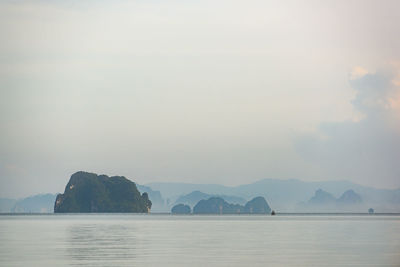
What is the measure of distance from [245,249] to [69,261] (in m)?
18.6

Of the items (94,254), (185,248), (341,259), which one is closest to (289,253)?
(341,259)

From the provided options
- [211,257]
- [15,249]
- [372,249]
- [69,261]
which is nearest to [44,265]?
[69,261]

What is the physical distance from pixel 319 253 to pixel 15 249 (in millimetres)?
27096

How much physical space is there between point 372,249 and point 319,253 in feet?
26.6

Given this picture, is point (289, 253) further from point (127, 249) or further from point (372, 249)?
point (127, 249)

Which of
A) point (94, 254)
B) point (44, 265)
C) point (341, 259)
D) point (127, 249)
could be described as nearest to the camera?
point (44, 265)

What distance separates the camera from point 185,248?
6600 centimetres

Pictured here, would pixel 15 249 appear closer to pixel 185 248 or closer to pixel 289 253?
pixel 185 248

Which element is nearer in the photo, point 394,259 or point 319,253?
point 394,259

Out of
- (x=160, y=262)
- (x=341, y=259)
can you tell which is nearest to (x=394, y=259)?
(x=341, y=259)

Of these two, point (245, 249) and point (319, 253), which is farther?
point (245, 249)

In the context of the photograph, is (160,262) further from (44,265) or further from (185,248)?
(185,248)

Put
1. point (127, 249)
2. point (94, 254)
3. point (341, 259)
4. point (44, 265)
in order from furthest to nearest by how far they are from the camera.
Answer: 1. point (127, 249)
2. point (94, 254)
3. point (341, 259)
4. point (44, 265)

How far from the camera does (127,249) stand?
63312mm
